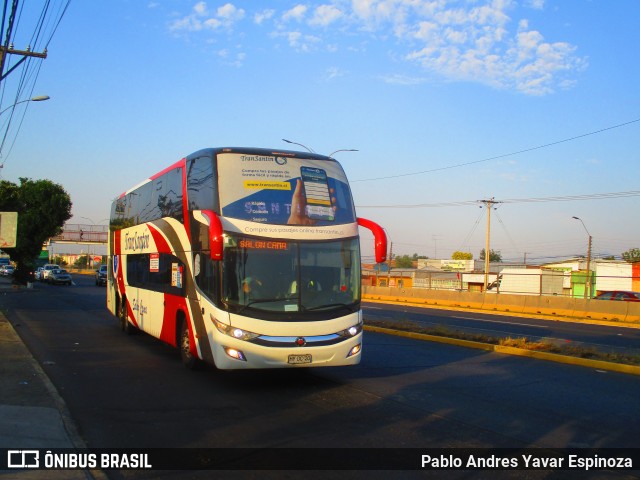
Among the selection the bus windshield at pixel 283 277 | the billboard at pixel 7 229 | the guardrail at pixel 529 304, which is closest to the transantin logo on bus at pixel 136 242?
the bus windshield at pixel 283 277

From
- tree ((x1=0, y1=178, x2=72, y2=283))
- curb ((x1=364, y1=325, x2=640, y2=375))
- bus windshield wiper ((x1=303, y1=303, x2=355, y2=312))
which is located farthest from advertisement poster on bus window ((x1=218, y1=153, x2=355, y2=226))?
tree ((x1=0, y1=178, x2=72, y2=283))

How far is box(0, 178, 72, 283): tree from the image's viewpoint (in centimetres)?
4300

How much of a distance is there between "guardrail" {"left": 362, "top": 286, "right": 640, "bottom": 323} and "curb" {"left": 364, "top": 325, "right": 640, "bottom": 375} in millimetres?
13758

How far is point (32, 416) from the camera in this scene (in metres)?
7.25

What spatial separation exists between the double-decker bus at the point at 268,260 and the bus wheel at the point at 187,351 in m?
0.03

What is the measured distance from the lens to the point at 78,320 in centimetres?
2098

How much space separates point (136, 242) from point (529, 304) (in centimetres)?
2191

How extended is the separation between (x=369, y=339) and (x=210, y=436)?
10.1 m

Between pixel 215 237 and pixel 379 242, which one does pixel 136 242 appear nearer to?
pixel 215 237

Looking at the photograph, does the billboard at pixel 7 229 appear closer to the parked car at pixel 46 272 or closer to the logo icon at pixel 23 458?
the logo icon at pixel 23 458

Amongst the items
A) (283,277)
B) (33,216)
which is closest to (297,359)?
(283,277)

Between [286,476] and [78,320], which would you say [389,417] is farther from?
[78,320]

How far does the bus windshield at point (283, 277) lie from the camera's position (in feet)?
30.7

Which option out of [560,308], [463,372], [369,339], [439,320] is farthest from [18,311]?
[560,308]
